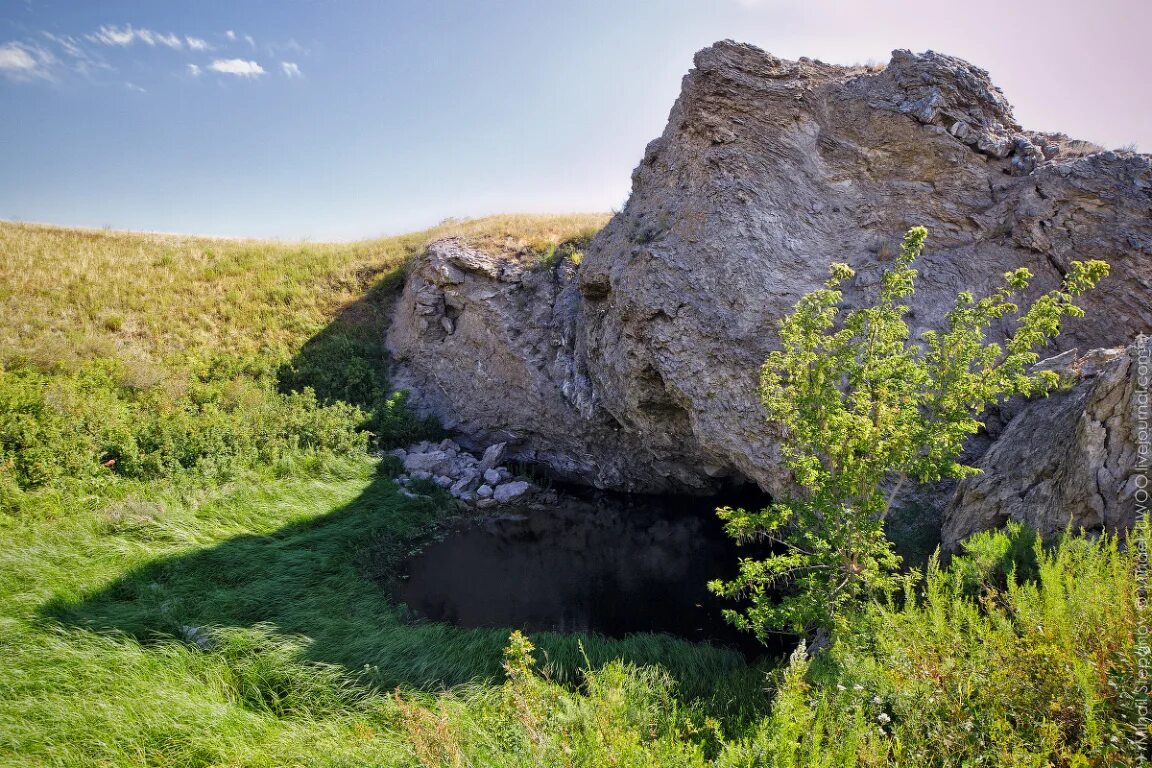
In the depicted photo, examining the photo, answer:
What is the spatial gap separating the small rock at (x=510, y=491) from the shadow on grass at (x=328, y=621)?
13.2 ft

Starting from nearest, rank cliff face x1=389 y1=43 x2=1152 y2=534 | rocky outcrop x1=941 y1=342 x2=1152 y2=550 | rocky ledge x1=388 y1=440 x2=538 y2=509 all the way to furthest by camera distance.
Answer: rocky outcrop x1=941 y1=342 x2=1152 y2=550, cliff face x1=389 y1=43 x2=1152 y2=534, rocky ledge x1=388 y1=440 x2=538 y2=509

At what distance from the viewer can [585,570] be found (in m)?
12.0

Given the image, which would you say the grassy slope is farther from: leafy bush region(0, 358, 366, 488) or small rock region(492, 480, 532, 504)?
small rock region(492, 480, 532, 504)

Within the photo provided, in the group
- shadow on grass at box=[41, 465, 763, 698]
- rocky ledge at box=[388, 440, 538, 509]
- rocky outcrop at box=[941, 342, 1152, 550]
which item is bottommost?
shadow on grass at box=[41, 465, 763, 698]

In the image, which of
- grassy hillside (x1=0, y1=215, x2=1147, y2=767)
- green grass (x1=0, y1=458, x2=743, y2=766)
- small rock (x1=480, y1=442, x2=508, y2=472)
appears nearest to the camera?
grassy hillside (x1=0, y1=215, x2=1147, y2=767)

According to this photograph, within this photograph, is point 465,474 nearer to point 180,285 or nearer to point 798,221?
point 798,221

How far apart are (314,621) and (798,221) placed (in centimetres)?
1179

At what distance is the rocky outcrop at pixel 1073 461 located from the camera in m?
5.49

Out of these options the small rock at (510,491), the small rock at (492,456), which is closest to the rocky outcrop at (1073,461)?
the small rock at (510,491)

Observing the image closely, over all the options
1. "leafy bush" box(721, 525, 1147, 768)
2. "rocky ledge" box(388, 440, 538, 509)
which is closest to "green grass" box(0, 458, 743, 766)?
"rocky ledge" box(388, 440, 538, 509)

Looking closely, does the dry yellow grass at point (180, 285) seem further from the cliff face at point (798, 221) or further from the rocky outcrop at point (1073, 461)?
the rocky outcrop at point (1073, 461)

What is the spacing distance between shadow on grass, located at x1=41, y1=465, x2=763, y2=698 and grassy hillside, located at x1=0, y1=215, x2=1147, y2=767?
47 mm

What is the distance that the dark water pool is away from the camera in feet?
32.8

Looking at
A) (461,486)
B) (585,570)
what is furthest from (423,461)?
(585,570)
